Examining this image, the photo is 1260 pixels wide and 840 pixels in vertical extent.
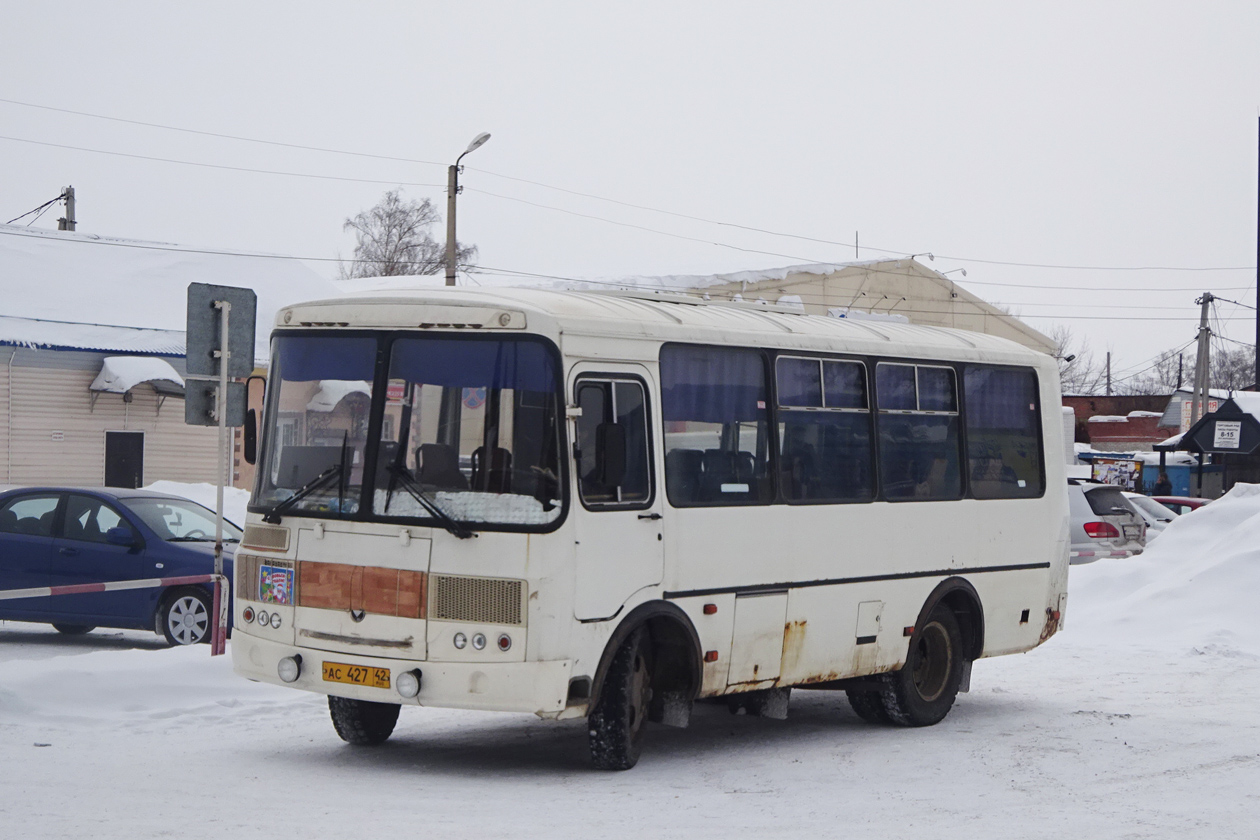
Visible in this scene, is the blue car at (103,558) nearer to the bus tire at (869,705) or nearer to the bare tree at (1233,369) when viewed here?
the bus tire at (869,705)

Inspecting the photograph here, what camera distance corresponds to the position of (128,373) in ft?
101

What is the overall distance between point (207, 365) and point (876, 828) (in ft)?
25.0

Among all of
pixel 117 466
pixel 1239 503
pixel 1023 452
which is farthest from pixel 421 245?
pixel 1023 452

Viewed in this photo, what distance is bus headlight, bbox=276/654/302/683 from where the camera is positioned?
8734 mm

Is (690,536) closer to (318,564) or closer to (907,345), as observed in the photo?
(318,564)

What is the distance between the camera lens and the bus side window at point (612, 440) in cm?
860

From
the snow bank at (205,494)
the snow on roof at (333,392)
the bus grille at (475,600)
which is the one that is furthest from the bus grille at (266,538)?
the snow bank at (205,494)

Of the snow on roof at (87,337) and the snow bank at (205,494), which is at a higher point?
the snow on roof at (87,337)

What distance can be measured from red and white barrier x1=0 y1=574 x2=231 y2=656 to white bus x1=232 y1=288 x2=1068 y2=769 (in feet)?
11.5

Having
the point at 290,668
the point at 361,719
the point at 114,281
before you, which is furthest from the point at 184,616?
the point at 114,281

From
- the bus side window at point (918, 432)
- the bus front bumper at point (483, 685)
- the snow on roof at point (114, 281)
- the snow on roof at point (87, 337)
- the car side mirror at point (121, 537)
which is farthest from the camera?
the snow on roof at point (114, 281)

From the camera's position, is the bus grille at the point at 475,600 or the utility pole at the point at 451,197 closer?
the bus grille at the point at 475,600

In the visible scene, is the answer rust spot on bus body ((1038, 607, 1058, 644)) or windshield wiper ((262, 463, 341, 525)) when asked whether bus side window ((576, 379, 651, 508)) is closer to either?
windshield wiper ((262, 463, 341, 525))

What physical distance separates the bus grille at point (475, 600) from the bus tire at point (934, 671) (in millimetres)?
3893
